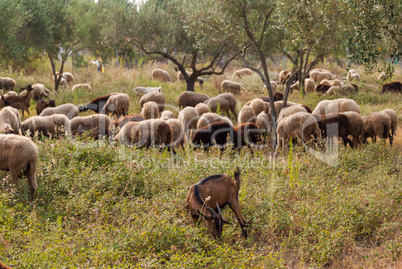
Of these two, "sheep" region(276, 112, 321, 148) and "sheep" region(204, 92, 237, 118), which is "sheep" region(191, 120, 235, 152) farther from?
"sheep" region(204, 92, 237, 118)

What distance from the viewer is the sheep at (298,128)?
10895 mm

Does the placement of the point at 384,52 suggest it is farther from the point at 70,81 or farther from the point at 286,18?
the point at 70,81

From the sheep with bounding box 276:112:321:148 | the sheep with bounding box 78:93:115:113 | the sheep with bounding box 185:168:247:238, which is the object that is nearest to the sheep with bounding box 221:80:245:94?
the sheep with bounding box 78:93:115:113

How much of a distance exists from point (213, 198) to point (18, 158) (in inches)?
136

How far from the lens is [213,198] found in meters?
5.93

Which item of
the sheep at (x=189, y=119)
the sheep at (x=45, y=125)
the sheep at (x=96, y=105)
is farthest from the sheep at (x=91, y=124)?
the sheep at (x=96, y=105)


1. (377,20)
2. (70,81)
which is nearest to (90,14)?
(70,81)

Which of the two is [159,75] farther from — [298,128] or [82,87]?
[298,128]

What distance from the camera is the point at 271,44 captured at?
23.4 m

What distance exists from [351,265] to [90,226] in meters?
3.79

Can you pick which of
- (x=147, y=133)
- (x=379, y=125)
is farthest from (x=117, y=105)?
(x=379, y=125)

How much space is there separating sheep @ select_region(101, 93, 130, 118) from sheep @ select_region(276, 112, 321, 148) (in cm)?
735

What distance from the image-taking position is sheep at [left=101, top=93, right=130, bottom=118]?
1616 centimetres

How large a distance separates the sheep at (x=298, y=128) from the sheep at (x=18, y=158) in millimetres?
6959
